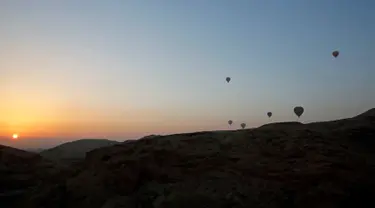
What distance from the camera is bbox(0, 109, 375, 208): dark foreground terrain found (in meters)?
9.49

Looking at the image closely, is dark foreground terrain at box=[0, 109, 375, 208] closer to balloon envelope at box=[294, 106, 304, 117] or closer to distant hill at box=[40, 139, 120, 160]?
balloon envelope at box=[294, 106, 304, 117]

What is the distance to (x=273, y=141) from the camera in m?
12.0

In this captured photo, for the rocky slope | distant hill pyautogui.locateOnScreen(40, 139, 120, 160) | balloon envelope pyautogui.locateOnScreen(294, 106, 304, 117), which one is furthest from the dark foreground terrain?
distant hill pyautogui.locateOnScreen(40, 139, 120, 160)

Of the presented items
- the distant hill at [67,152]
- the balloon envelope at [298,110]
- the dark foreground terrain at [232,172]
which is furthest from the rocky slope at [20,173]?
the balloon envelope at [298,110]

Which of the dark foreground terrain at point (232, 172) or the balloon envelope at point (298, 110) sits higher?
the balloon envelope at point (298, 110)

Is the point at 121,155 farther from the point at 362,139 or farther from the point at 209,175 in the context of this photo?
the point at 362,139

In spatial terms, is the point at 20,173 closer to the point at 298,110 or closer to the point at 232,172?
the point at 232,172

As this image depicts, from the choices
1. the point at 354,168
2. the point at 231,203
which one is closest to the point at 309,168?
the point at 354,168

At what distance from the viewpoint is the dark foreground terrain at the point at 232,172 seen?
374 inches

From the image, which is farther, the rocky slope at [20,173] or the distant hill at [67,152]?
the distant hill at [67,152]

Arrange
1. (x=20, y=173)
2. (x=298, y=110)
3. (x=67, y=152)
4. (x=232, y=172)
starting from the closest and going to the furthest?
(x=232, y=172)
(x=20, y=173)
(x=298, y=110)
(x=67, y=152)

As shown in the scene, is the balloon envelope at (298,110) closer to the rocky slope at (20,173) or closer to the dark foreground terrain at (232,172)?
the dark foreground terrain at (232,172)

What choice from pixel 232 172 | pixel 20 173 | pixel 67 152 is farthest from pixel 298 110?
pixel 67 152

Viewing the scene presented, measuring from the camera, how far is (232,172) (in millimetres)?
10586
